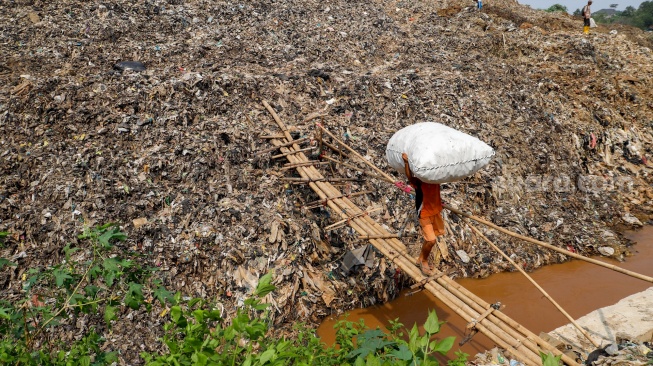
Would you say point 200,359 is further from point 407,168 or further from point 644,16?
point 644,16

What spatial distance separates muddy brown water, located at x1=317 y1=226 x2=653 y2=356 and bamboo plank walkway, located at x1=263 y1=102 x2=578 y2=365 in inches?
30.8

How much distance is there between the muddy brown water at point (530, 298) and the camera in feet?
16.2

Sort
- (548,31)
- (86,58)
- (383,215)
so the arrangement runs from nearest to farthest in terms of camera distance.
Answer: (383,215)
(86,58)
(548,31)

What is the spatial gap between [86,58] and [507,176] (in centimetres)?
736

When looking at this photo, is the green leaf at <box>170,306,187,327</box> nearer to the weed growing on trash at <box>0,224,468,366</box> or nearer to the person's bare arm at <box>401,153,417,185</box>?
the weed growing on trash at <box>0,224,468,366</box>

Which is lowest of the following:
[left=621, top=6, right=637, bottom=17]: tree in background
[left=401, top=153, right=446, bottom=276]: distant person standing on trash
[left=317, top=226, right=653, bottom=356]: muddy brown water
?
[left=621, top=6, right=637, bottom=17]: tree in background

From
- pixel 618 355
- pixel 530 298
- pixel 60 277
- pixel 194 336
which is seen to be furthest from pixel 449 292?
pixel 60 277

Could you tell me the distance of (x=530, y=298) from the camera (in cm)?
542

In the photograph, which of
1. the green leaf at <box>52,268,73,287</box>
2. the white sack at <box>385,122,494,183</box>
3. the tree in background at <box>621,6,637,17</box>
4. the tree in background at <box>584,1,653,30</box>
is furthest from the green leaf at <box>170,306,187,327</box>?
the tree in background at <box>621,6,637,17</box>

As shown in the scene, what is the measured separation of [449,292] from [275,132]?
3.62 metres

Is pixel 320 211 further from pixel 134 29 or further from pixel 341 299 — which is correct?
pixel 134 29

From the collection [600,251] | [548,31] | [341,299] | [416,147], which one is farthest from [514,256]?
[548,31]

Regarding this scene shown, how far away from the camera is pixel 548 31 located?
12.2 metres

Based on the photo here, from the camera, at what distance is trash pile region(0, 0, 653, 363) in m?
5.06
